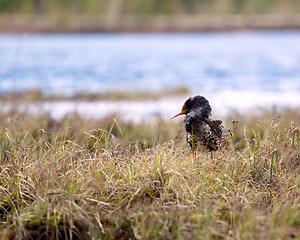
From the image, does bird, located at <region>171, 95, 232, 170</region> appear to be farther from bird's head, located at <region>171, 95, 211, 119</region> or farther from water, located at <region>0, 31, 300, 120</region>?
water, located at <region>0, 31, 300, 120</region>

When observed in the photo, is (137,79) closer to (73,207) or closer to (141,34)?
(73,207)

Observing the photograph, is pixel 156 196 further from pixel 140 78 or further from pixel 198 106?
pixel 140 78

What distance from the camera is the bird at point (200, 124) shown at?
13.8 ft

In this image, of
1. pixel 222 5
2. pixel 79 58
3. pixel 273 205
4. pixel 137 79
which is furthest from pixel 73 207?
pixel 222 5

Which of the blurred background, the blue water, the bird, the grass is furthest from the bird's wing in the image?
the blue water

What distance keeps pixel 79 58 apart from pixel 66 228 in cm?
2203

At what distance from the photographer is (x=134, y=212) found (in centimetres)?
388

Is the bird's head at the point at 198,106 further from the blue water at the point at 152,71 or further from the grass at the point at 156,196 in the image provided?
the blue water at the point at 152,71

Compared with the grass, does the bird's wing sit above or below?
above

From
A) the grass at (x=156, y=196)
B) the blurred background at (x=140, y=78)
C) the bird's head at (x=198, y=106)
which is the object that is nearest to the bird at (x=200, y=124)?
the bird's head at (x=198, y=106)

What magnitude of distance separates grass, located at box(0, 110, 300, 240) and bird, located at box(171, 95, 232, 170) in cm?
26

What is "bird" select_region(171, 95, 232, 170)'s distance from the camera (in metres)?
4.20

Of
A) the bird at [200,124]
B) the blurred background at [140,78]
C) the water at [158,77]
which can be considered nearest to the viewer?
the bird at [200,124]

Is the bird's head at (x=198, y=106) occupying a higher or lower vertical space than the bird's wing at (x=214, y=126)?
A: higher
